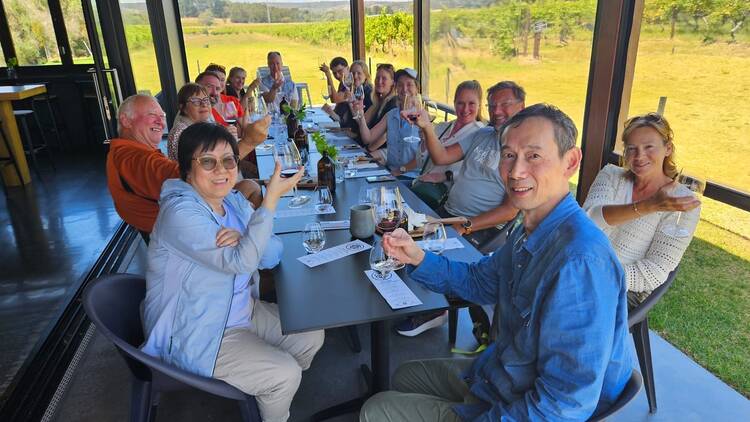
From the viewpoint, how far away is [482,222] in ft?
9.07

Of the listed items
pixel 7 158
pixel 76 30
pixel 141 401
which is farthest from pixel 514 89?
pixel 76 30

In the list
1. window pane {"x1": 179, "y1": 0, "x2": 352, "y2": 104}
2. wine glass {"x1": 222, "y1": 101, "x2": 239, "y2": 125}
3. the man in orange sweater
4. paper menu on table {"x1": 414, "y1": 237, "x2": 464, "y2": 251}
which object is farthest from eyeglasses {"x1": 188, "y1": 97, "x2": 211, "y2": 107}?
window pane {"x1": 179, "y1": 0, "x2": 352, "y2": 104}

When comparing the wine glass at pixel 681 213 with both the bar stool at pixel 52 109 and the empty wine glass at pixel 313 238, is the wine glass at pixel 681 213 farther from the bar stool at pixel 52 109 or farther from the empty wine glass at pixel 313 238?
the bar stool at pixel 52 109

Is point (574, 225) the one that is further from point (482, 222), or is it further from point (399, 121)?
point (399, 121)

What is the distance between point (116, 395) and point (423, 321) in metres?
1.68

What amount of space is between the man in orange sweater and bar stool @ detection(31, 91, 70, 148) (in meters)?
5.58

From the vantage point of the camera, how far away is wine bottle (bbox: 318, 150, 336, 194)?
279 centimetres

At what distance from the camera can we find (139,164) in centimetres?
249

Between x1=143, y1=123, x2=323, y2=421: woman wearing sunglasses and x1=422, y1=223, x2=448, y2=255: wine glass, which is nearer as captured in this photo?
x1=143, y1=123, x2=323, y2=421: woman wearing sunglasses

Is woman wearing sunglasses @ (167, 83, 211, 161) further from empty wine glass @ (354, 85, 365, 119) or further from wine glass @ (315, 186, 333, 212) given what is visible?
wine glass @ (315, 186, 333, 212)

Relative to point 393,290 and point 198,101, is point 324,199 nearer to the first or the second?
point 393,290

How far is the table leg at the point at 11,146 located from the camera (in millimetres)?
5316

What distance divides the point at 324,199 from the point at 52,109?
263 inches

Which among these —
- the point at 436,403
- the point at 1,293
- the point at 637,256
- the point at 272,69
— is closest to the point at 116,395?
the point at 1,293
